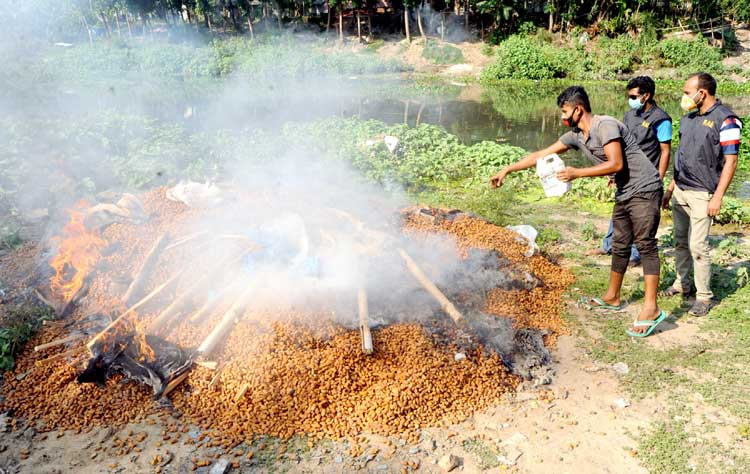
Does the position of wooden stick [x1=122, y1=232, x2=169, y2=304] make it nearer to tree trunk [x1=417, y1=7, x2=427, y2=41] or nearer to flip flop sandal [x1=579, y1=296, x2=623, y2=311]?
flip flop sandal [x1=579, y1=296, x2=623, y2=311]

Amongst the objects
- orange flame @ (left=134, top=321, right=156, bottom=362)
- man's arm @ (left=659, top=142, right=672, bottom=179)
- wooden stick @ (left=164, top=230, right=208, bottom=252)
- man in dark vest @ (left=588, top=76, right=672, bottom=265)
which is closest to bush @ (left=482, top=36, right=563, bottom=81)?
man in dark vest @ (left=588, top=76, right=672, bottom=265)

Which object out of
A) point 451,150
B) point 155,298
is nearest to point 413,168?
point 451,150

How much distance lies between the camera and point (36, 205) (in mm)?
7875

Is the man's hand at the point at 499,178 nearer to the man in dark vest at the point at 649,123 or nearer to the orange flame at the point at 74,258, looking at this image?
the man in dark vest at the point at 649,123

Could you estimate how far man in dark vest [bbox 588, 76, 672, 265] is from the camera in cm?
522

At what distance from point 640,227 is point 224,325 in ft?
11.8

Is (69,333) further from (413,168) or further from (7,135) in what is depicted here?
(413,168)

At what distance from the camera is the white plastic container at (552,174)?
14.5ft

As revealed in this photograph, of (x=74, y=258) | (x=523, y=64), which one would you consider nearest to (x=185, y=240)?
(x=74, y=258)

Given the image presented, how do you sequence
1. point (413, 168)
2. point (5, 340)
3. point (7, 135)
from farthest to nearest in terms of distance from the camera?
point (413, 168)
point (7, 135)
point (5, 340)

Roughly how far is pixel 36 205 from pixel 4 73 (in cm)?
402

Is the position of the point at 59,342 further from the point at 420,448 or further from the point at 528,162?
the point at 528,162

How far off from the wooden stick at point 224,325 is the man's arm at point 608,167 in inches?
112

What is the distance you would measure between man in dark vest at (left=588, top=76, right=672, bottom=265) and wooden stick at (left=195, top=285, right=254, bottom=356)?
13.4 feet
